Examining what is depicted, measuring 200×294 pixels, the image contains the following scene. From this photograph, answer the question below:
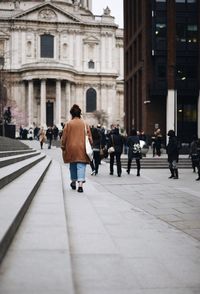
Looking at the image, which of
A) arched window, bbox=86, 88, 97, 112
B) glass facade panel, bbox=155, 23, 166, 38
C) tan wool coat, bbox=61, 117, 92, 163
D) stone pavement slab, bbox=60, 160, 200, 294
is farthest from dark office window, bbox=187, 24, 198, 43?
arched window, bbox=86, 88, 97, 112

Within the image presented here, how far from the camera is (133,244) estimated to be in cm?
639

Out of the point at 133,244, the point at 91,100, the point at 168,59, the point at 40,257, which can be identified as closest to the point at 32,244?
the point at 40,257

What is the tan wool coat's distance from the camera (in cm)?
1123

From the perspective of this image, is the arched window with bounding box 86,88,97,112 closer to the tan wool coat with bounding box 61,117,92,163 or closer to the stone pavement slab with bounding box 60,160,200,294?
the tan wool coat with bounding box 61,117,92,163

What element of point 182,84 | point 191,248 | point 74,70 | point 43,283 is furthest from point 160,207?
point 74,70

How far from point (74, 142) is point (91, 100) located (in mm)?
81649

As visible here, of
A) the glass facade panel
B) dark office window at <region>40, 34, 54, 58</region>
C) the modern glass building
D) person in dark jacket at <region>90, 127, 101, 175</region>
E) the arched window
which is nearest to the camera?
person in dark jacket at <region>90, 127, 101, 175</region>

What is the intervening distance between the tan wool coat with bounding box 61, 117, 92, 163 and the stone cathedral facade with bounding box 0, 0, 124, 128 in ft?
237

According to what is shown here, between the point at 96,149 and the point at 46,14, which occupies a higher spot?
the point at 46,14

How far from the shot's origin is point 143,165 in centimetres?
2652

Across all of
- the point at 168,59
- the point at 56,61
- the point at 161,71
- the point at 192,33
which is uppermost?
the point at 56,61

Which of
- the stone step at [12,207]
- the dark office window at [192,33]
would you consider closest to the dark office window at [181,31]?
the dark office window at [192,33]

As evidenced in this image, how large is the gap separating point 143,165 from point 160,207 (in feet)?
53.8

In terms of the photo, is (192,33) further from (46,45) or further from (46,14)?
(46,14)
